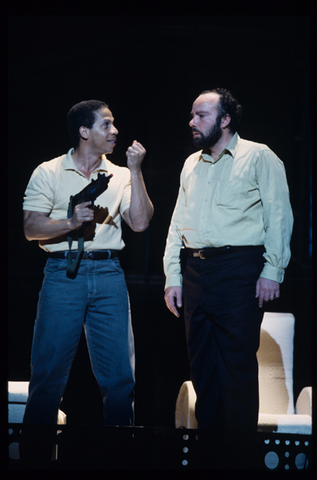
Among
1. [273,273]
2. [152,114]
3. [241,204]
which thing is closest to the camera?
[273,273]

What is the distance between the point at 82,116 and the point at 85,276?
800 mm

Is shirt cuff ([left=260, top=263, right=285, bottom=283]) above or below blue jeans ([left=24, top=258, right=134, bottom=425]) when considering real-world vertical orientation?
above

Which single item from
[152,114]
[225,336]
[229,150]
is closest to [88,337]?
[225,336]

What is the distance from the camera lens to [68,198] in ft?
8.09

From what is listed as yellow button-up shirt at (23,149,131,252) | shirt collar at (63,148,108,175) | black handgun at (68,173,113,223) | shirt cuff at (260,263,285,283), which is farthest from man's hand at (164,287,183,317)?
shirt collar at (63,148,108,175)

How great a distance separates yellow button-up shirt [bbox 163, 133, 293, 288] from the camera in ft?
7.38

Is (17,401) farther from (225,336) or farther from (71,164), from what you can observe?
(71,164)

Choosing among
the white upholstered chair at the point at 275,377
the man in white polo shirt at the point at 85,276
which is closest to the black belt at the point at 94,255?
the man in white polo shirt at the point at 85,276

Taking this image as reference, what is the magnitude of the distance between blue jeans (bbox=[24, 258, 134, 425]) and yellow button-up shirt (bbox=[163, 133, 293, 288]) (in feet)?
1.14

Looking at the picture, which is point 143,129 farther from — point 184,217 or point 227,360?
point 227,360

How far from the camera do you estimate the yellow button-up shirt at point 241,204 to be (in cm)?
225

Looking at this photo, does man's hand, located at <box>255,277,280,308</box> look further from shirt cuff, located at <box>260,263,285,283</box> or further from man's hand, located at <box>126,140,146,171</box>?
man's hand, located at <box>126,140,146,171</box>

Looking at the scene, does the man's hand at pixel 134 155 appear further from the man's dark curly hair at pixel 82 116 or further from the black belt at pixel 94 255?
the black belt at pixel 94 255

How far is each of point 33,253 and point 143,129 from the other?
286 cm
